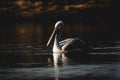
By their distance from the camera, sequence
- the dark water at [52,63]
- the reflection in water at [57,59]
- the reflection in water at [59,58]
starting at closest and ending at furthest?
the dark water at [52,63] → the reflection in water at [57,59] → the reflection in water at [59,58]

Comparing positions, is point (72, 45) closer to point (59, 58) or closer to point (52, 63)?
point (59, 58)

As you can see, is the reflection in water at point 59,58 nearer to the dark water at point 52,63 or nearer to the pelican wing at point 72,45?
the dark water at point 52,63

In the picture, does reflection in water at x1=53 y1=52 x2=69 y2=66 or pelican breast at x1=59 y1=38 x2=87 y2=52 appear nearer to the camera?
reflection in water at x1=53 y1=52 x2=69 y2=66

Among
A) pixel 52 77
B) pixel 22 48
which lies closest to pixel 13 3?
pixel 22 48

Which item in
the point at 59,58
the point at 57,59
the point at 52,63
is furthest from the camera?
the point at 59,58

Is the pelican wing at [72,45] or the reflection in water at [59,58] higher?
the pelican wing at [72,45]

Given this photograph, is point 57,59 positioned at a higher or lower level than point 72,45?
lower

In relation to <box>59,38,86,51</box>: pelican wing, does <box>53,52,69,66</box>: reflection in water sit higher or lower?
lower

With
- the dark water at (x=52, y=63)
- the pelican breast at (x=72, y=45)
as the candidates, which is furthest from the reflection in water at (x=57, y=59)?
the pelican breast at (x=72, y=45)

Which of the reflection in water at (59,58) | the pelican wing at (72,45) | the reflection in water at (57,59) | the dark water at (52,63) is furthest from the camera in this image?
the pelican wing at (72,45)

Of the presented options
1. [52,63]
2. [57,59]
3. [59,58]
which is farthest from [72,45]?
[52,63]

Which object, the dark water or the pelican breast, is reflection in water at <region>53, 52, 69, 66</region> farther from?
the pelican breast

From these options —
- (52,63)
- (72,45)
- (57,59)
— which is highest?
(72,45)

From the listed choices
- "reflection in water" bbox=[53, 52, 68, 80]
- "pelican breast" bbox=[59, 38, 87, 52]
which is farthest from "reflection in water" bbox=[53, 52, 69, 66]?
"pelican breast" bbox=[59, 38, 87, 52]
